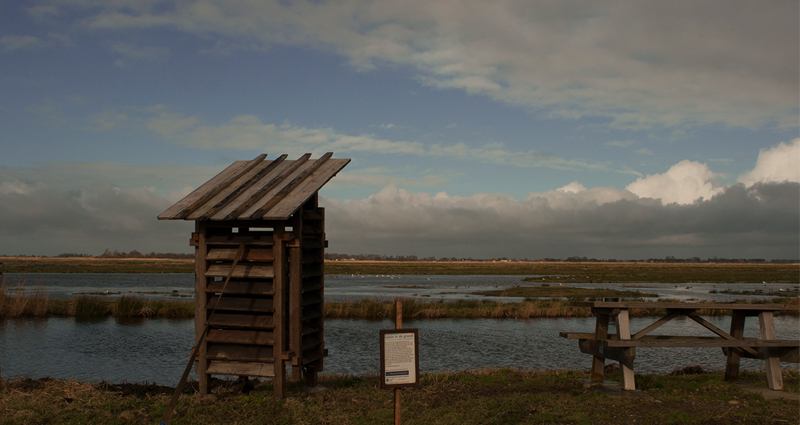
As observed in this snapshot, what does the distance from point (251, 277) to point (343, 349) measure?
1227cm

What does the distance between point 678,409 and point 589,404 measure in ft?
4.51

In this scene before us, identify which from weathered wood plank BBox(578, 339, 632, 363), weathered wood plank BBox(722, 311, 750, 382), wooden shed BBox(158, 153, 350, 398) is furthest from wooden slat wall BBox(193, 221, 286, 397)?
weathered wood plank BBox(722, 311, 750, 382)

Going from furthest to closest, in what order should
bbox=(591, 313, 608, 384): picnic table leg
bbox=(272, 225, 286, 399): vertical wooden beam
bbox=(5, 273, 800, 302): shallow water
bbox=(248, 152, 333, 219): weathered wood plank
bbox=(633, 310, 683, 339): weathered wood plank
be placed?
bbox=(5, 273, 800, 302): shallow water
bbox=(591, 313, 608, 384): picnic table leg
bbox=(633, 310, 683, 339): weathered wood plank
bbox=(272, 225, 286, 399): vertical wooden beam
bbox=(248, 152, 333, 219): weathered wood plank

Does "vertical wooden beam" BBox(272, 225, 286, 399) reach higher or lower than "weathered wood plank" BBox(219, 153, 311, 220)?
lower

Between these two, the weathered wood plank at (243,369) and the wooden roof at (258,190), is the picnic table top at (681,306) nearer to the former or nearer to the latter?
the wooden roof at (258,190)

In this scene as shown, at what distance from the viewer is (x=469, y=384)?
1099 cm

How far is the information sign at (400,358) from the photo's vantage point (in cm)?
602

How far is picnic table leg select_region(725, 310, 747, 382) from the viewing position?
1067 centimetres

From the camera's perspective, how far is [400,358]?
6043 mm

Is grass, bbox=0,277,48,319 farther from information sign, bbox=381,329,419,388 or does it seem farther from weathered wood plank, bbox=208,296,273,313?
information sign, bbox=381,329,419,388

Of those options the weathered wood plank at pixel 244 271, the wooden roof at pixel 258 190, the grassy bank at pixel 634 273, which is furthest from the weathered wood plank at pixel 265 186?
the grassy bank at pixel 634 273

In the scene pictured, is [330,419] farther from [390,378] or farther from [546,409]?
[546,409]

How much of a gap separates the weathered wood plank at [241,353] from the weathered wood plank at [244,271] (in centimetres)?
134

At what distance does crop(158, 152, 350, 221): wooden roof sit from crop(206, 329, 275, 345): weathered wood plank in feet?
7.22
